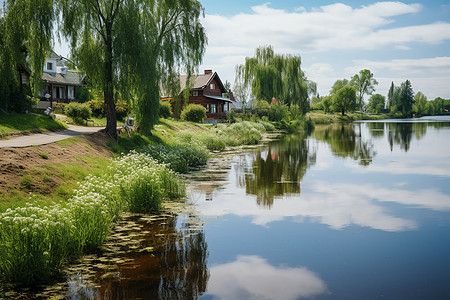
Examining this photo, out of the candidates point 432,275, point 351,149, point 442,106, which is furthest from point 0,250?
point 442,106

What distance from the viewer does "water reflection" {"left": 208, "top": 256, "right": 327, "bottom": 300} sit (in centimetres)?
679

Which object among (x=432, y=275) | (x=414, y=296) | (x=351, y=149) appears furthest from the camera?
(x=351, y=149)

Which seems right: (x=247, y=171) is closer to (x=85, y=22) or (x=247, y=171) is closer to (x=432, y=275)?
(x=85, y=22)

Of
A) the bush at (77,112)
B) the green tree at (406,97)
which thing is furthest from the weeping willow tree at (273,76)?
the green tree at (406,97)

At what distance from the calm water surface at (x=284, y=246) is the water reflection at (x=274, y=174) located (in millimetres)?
136

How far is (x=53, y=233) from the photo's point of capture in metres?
7.27

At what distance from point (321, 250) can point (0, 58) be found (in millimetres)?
17618

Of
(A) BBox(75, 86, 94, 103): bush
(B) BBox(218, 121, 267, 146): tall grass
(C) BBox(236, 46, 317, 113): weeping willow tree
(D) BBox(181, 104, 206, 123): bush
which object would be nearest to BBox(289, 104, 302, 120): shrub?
(C) BBox(236, 46, 317, 113): weeping willow tree

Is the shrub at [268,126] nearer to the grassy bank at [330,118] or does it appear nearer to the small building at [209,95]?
the small building at [209,95]

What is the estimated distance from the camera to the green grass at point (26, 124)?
61.0 feet

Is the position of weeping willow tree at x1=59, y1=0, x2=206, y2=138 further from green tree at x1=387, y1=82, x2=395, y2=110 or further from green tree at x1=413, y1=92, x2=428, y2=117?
green tree at x1=413, y1=92, x2=428, y2=117

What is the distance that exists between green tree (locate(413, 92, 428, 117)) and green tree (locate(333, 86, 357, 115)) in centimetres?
4689

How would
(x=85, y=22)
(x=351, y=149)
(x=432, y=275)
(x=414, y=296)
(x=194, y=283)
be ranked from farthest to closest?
(x=351, y=149)
(x=85, y=22)
(x=432, y=275)
(x=194, y=283)
(x=414, y=296)

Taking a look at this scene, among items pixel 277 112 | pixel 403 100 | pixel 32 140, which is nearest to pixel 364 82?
pixel 403 100
